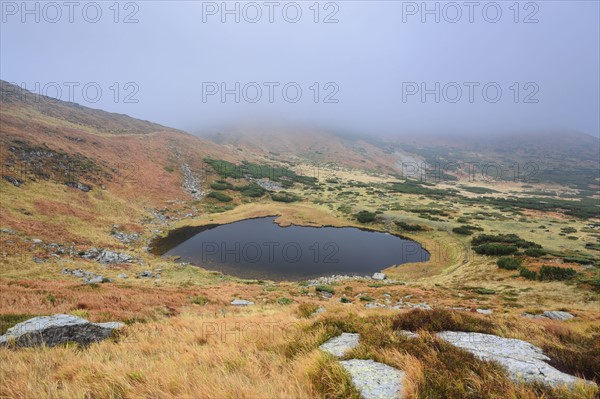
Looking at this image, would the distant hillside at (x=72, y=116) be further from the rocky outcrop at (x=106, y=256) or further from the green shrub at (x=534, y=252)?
the green shrub at (x=534, y=252)

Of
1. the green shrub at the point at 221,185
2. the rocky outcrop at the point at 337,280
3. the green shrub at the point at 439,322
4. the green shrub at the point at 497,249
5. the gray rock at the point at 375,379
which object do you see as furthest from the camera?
the green shrub at the point at 221,185

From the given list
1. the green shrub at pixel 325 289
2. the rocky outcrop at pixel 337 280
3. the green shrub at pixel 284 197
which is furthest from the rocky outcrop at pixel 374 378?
the green shrub at pixel 284 197

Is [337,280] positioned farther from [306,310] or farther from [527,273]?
[527,273]

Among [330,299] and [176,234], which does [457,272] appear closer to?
[330,299]

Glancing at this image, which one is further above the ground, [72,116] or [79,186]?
[72,116]

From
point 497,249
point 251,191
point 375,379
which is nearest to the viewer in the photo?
point 375,379

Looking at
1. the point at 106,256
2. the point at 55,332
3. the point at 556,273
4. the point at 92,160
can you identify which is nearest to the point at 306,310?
the point at 55,332

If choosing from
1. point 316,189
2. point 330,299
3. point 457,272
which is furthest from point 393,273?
point 316,189
